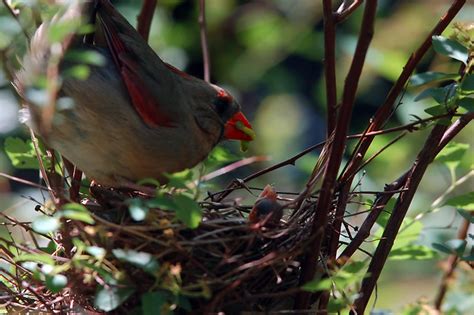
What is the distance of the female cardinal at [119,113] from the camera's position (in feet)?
8.02

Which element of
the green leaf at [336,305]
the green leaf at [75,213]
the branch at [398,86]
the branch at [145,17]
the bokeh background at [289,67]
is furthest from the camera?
the bokeh background at [289,67]

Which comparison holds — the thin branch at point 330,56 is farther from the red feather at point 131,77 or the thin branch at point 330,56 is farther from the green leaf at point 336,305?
the red feather at point 131,77

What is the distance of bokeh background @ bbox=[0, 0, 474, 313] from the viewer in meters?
4.07

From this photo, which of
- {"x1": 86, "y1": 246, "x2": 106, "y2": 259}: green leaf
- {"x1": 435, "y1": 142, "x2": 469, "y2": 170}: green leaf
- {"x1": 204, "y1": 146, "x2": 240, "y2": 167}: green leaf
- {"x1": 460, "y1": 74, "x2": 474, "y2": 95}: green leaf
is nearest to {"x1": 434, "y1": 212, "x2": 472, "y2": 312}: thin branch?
{"x1": 435, "y1": 142, "x2": 469, "y2": 170}: green leaf

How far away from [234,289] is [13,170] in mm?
2931

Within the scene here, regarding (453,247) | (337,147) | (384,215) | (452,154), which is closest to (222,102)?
(384,215)

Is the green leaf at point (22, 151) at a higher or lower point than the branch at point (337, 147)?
lower

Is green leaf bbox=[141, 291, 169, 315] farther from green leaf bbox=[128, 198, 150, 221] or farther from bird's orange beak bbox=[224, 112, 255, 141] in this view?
bird's orange beak bbox=[224, 112, 255, 141]

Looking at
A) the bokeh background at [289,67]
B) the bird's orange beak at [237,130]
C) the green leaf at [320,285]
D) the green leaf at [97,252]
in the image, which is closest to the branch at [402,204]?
the green leaf at [320,285]

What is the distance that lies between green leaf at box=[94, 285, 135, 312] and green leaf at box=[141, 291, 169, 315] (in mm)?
57

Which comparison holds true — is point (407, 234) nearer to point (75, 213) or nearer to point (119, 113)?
point (119, 113)

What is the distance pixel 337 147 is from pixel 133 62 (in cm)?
84

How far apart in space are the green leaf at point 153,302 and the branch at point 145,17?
1.01m

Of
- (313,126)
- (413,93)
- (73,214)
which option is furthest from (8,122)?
(313,126)
